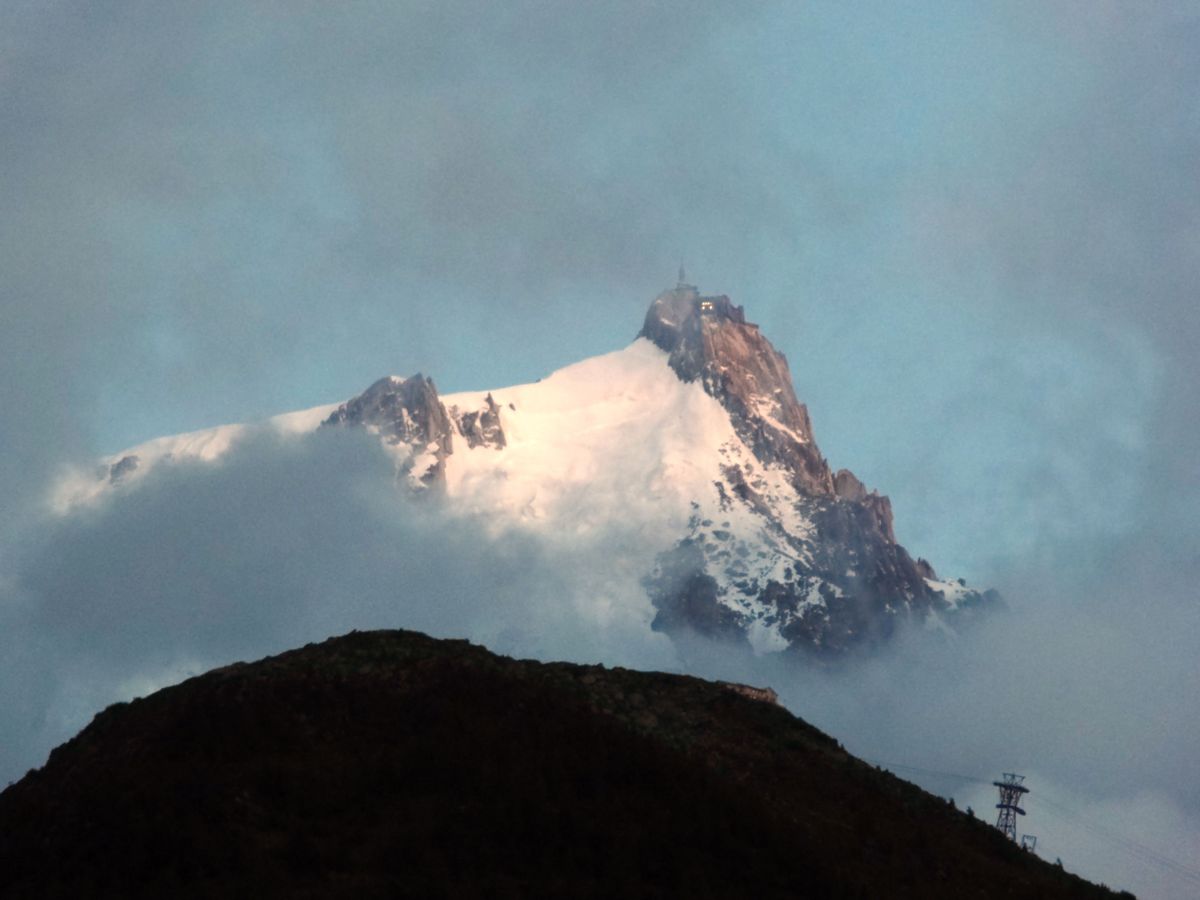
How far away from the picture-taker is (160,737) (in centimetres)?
6412

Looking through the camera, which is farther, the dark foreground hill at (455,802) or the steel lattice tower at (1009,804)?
the steel lattice tower at (1009,804)

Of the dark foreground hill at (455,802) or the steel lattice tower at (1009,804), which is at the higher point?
the steel lattice tower at (1009,804)

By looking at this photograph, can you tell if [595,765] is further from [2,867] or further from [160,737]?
[2,867]

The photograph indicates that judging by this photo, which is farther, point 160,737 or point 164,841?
point 160,737

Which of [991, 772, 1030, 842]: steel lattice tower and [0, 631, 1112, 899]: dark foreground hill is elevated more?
[991, 772, 1030, 842]: steel lattice tower

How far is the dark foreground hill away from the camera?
5634 centimetres

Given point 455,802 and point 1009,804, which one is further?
point 1009,804

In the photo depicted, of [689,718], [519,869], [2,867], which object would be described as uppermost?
[689,718]

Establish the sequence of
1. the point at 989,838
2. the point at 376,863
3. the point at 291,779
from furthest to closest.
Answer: the point at 989,838, the point at 291,779, the point at 376,863

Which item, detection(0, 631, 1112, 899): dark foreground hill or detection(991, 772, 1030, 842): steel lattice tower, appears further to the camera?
detection(991, 772, 1030, 842): steel lattice tower

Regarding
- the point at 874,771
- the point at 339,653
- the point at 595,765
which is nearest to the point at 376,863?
the point at 595,765

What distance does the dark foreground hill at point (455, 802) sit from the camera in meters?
56.3

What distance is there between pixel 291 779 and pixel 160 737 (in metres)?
6.34

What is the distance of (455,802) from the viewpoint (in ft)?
201
